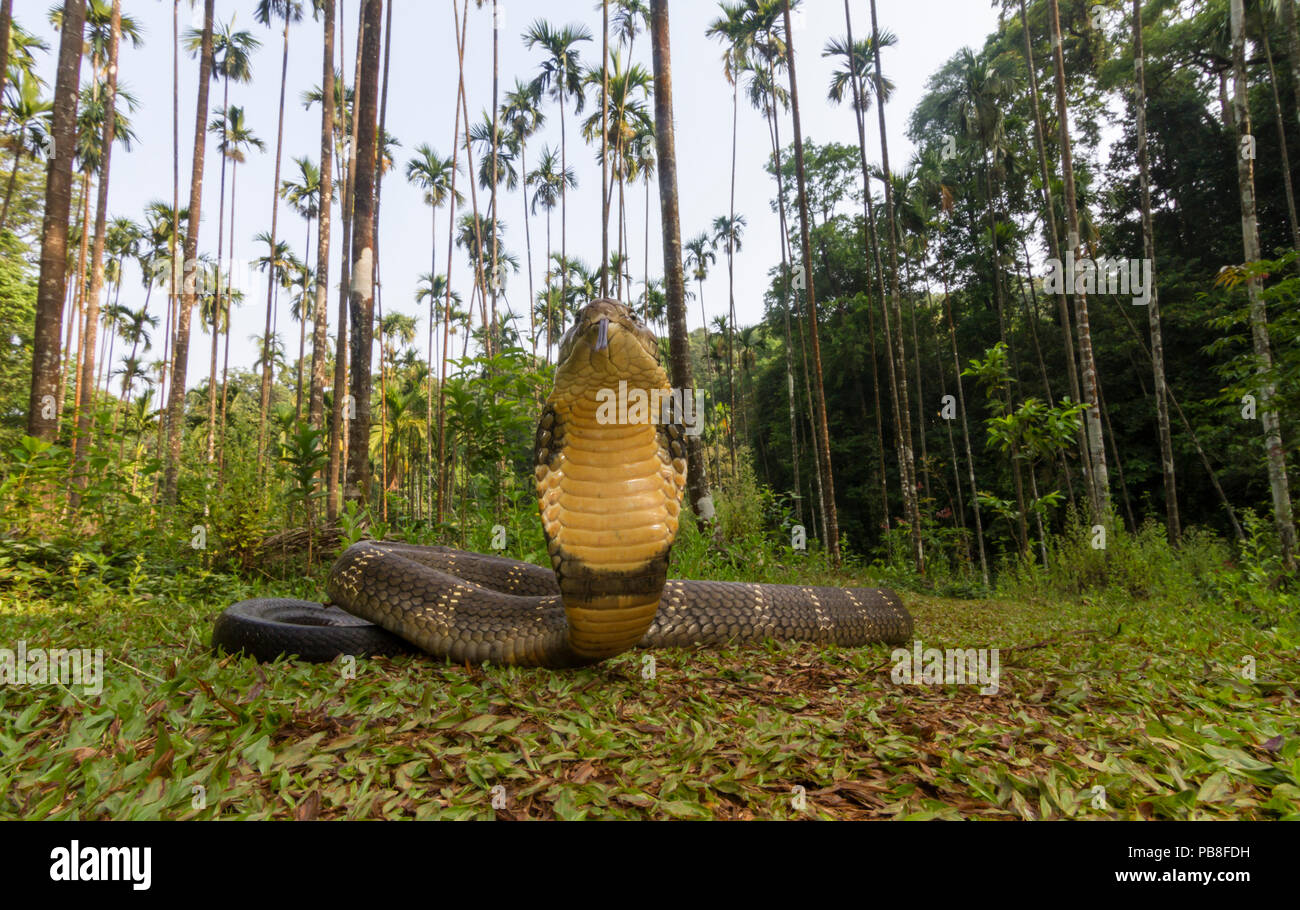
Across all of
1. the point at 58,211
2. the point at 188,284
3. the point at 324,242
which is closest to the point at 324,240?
the point at 324,242

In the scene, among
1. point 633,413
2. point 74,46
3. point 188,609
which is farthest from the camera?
point 74,46

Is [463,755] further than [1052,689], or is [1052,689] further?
[1052,689]

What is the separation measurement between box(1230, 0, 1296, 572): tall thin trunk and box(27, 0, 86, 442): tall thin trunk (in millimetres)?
12748

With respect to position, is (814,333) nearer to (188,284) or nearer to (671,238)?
(671,238)

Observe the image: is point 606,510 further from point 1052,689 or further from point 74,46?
point 74,46

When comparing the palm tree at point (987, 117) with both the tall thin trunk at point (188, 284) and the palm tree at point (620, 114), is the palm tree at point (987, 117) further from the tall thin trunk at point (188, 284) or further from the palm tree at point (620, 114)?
the tall thin trunk at point (188, 284)

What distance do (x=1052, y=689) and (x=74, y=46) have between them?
11.9 meters

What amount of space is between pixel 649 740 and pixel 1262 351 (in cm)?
969

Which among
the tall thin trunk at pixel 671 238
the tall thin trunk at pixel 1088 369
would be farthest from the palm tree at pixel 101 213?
the tall thin trunk at pixel 1088 369

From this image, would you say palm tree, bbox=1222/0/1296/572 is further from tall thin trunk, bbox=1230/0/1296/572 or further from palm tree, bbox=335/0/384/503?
palm tree, bbox=335/0/384/503

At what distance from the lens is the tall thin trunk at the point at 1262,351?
658cm

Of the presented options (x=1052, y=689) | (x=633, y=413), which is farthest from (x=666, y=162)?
(x=1052, y=689)

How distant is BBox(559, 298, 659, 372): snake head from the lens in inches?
90.5
